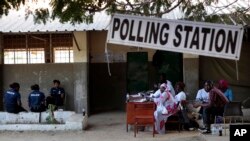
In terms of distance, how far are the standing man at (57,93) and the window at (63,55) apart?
1062 millimetres

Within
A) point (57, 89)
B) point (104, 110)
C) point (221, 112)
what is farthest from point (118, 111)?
point (221, 112)

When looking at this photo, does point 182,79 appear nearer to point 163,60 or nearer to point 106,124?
point 163,60

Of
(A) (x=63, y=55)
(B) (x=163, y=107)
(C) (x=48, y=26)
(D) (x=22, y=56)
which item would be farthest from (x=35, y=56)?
(B) (x=163, y=107)

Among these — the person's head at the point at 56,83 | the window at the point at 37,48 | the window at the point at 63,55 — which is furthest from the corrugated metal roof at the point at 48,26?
the person's head at the point at 56,83

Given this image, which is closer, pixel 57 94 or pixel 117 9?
pixel 117 9

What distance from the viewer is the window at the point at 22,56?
16.7m

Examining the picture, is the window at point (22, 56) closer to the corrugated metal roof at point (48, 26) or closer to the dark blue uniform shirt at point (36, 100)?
the corrugated metal roof at point (48, 26)

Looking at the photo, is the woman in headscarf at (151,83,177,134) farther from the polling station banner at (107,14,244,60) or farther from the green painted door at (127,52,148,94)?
the polling station banner at (107,14,244,60)

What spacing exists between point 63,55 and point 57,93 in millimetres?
1613

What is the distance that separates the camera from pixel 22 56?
55.2 feet

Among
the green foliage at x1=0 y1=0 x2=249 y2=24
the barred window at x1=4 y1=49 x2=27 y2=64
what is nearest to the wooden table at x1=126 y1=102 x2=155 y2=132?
the green foliage at x1=0 y1=0 x2=249 y2=24

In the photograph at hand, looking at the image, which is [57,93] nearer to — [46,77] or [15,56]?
[46,77]

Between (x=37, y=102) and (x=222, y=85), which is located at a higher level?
(x=222, y=85)

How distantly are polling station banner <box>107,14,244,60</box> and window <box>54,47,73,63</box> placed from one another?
42.0 ft
